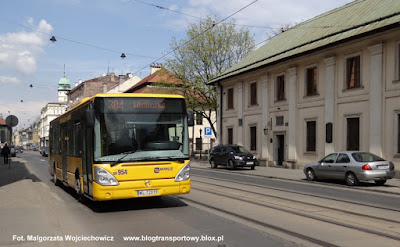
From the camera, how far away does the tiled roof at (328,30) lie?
858 inches

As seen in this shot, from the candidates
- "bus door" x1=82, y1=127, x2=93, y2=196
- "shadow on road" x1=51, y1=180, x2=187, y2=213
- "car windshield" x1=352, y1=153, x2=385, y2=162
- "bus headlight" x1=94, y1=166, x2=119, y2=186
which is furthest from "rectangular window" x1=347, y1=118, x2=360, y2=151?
"bus headlight" x1=94, y1=166, x2=119, y2=186

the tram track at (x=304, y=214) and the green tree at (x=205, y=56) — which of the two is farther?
the green tree at (x=205, y=56)

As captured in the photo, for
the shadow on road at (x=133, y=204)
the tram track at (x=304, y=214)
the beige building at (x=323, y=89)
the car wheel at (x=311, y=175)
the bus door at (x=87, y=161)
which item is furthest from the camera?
the beige building at (x=323, y=89)

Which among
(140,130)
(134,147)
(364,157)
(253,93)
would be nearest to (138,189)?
(134,147)

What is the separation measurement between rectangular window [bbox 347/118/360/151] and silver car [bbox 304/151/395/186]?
5615mm

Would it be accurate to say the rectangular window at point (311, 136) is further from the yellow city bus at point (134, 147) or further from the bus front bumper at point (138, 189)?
the bus front bumper at point (138, 189)

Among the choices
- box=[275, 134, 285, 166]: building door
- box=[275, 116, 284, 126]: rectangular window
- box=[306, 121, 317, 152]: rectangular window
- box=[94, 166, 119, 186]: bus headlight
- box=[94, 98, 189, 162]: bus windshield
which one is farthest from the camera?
box=[275, 134, 285, 166]: building door

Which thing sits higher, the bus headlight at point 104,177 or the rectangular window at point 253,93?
the rectangular window at point 253,93

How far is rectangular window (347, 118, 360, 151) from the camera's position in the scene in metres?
23.0

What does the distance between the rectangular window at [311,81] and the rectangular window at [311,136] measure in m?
1.95

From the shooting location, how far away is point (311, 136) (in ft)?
87.1

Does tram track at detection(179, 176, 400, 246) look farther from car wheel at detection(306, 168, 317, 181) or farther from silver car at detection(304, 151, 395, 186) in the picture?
car wheel at detection(306, 168, 317, 181)

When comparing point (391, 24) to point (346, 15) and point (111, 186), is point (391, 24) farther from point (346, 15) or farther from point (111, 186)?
point (111, 186)

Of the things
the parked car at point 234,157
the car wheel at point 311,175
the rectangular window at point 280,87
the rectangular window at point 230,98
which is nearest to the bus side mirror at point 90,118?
the car wheel at point 311,175
